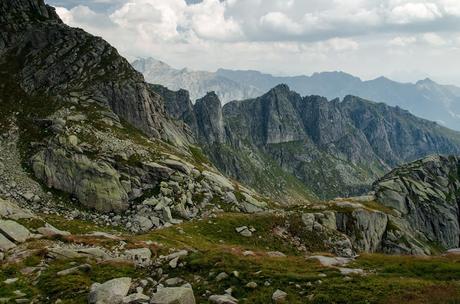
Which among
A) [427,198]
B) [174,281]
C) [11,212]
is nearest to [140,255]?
[174,281]

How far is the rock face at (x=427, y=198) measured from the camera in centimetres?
13512

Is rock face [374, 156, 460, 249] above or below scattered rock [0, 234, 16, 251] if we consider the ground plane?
below

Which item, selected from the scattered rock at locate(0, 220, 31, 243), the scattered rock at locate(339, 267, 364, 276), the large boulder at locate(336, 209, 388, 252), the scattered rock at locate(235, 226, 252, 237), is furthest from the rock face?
the scattered rock at locate(0, 220, 31, 243)

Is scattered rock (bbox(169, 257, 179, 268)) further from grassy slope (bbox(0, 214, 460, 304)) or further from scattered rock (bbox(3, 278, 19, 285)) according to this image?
scattered rock (bbox(3, 278, 19, 285))

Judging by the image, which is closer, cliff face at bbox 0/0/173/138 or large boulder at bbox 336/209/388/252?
large boulder at bbox 336/209/388/252

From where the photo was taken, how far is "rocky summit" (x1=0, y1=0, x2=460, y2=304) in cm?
2914

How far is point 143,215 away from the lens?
70938 millimetres

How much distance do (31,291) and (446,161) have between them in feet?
611

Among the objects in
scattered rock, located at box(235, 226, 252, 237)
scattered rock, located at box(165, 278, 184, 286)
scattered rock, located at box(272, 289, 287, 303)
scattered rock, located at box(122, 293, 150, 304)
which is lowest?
scattered rock, located at box(235, 226, 252, 237)

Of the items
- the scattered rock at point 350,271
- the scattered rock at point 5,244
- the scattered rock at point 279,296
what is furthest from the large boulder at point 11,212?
the scattered rock at point 350,271

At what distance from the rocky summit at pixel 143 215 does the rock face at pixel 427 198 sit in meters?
0.66

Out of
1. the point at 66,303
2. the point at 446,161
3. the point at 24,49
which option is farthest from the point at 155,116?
the point at 446,161

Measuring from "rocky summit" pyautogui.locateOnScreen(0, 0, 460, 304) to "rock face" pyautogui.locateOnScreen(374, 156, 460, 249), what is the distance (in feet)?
2.15

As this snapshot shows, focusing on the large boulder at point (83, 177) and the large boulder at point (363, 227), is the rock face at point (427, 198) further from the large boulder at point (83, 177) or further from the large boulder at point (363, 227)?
the large boulder at point (83, 177)
